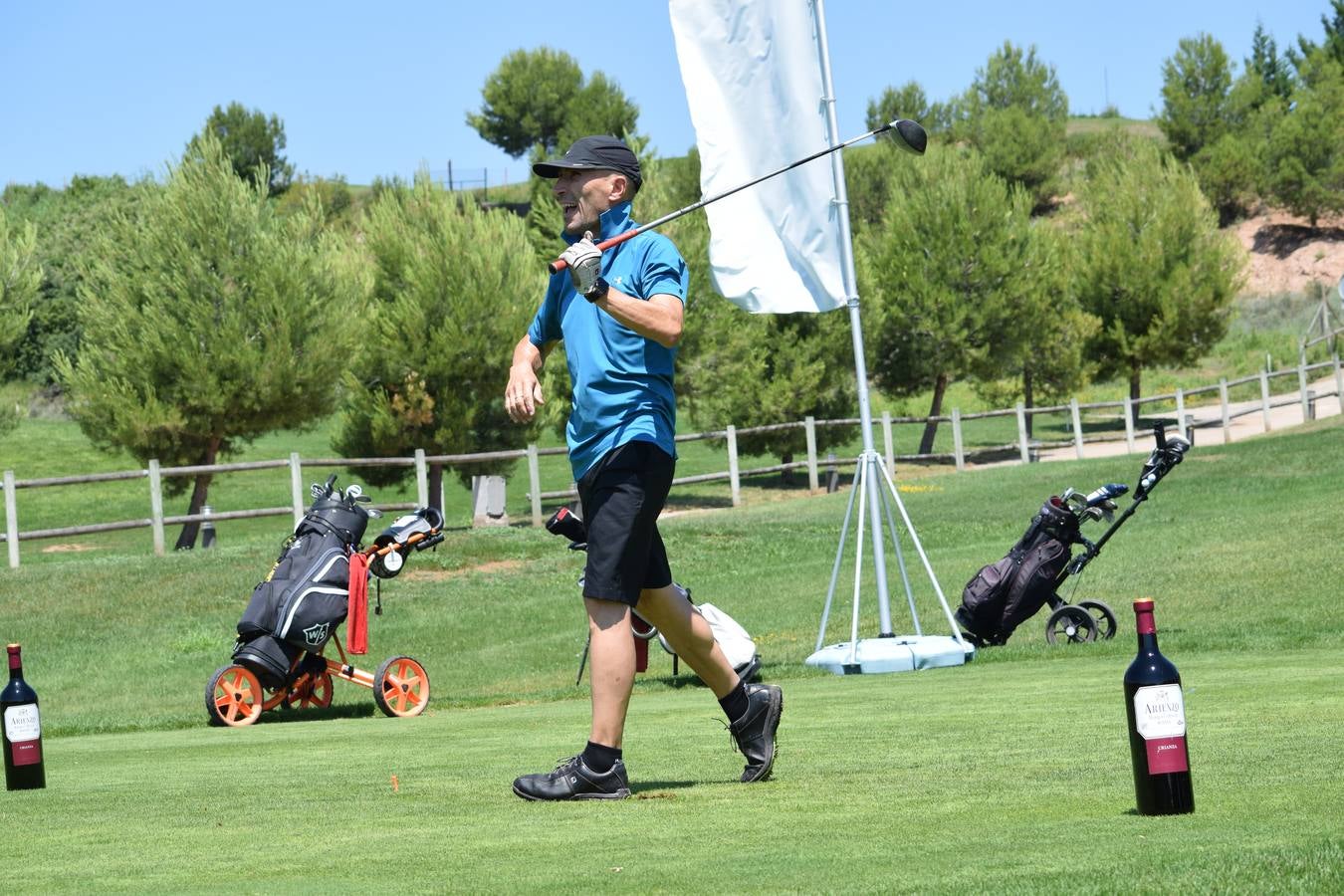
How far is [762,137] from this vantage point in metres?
11.2

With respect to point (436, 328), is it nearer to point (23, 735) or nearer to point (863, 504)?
point (863, 504)

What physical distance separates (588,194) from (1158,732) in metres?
2.54

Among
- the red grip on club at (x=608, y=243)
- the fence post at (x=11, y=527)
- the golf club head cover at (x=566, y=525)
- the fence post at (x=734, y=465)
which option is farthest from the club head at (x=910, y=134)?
the fence post at (x=734, y=465)

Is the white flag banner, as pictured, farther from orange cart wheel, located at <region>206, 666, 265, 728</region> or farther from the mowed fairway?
orange cart wheel, located at <region>206, 666, 265, 728</region>

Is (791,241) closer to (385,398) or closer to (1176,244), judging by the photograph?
(385,398)

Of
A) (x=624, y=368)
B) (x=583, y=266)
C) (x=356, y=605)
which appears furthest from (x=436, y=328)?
(x=583, y=266)

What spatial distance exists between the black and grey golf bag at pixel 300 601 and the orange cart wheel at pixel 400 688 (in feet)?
1.52

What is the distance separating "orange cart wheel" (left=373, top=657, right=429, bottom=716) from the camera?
37.7ft

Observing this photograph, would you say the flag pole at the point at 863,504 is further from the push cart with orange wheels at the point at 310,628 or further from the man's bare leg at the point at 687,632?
the man's bare leg at the point at 687,632

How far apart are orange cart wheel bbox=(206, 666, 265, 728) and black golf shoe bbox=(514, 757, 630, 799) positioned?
631 cm

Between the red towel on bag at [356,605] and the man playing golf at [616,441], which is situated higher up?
the man playing golf at [616,441]

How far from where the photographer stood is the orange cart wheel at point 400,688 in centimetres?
1148

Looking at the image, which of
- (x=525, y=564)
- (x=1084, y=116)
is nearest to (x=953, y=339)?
(x=525, y=564)

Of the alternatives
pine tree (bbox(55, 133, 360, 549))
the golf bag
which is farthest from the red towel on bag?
pine tree (bbox(55, 133, 360, 549))
